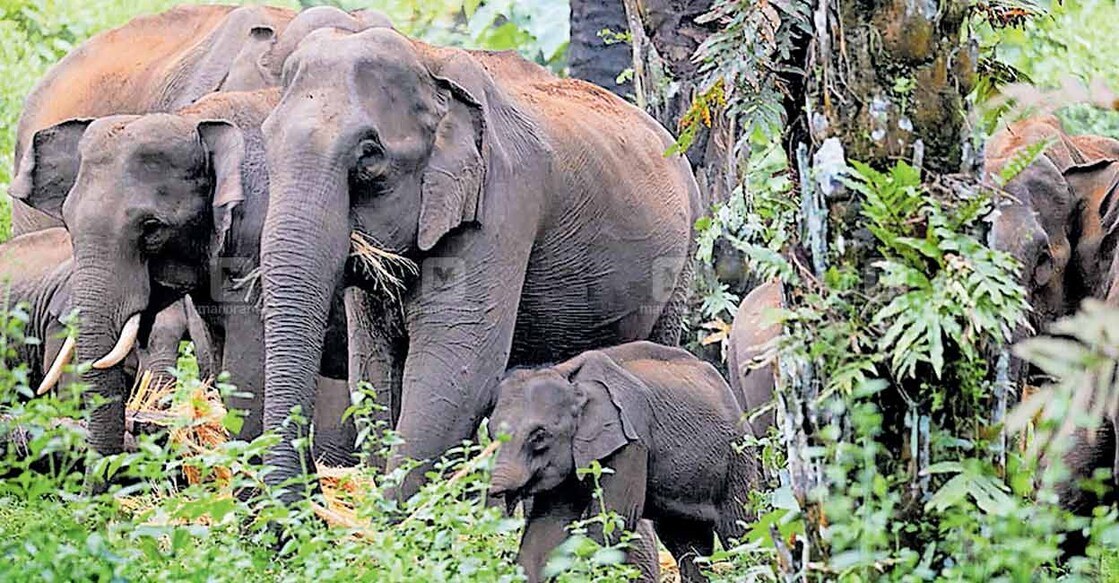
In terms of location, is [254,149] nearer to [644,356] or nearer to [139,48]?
[644,356]

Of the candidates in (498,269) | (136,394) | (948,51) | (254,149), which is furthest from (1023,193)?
(136,394)

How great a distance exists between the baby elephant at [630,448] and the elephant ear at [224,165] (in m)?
1.59

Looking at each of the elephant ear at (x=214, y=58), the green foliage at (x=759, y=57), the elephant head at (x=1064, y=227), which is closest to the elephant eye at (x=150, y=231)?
the elephant ear at (x=214, y=58)

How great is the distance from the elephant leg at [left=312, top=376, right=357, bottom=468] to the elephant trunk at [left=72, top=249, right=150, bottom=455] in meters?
2.19

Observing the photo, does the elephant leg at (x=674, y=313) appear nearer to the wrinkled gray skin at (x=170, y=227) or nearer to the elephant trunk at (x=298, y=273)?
the wrinkled gray skin at (x=170, y=227)

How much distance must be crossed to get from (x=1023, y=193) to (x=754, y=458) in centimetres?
181

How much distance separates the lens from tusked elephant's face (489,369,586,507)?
8.85 m

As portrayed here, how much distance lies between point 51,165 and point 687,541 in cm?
369

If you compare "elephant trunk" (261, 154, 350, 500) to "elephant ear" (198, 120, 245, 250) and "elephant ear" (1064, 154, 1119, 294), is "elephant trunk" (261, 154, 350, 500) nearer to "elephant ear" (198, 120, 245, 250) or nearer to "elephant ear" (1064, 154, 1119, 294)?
"elephant ear" (198, 120, 245, 250)

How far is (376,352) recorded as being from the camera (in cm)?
955

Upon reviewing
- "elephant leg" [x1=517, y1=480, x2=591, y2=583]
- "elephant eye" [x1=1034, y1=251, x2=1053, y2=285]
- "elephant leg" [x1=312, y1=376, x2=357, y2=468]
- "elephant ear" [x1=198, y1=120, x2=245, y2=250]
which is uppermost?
"elephant ear" [x1=198, y1=120, x2=245, y2=250]

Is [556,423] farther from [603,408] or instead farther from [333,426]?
[333,426]

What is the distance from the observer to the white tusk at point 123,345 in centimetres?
938

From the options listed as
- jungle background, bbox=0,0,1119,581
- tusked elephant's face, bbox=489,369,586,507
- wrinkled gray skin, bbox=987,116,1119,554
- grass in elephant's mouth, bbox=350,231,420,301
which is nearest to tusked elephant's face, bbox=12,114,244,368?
grass in elephant's mouth, bbox=350,231,420,301
